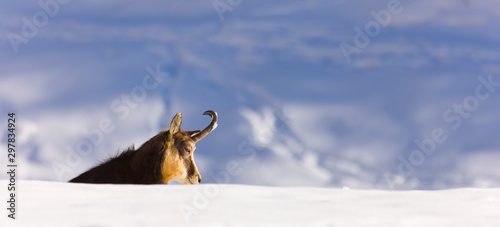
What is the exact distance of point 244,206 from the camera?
3.41 m

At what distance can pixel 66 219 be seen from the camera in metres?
3.12

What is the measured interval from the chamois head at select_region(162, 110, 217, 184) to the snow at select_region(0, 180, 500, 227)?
6.24 meters

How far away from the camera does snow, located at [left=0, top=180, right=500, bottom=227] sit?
311 centimetres

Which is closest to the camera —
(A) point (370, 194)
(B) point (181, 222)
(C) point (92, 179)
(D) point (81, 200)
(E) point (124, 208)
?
(B) point (181, 222)

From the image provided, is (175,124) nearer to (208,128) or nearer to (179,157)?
(179,157)

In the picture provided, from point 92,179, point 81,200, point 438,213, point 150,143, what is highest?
point 150,143

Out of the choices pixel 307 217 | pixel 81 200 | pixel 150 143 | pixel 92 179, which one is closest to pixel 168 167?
pixel 150 143

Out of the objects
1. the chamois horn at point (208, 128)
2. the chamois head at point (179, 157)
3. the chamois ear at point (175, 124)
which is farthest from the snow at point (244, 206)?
the chamois horn at point (208, 128)

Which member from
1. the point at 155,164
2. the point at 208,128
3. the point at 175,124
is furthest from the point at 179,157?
the point at 208,128

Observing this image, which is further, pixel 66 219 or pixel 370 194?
pixel 370 194

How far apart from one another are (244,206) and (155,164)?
23.1 feet

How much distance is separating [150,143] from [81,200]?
6891 mm

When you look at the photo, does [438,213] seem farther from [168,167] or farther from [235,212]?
[168,167]

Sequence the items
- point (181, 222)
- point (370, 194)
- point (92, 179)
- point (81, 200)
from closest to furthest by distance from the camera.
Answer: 1. point (181, 222)
2. point (81, 200)
3. point (370, 194)
4. point (92, 179)
